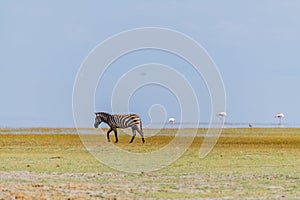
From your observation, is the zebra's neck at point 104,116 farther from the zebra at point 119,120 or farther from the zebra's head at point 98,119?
the zebra's head at point 98,119

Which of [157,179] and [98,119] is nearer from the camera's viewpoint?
[157,179]

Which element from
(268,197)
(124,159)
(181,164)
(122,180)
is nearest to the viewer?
(268,197)

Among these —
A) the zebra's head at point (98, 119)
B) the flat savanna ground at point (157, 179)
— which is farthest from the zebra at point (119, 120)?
the flat savanna ground at point (157, 179)

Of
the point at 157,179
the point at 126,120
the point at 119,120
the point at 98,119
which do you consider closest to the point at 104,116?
the point at 98,119

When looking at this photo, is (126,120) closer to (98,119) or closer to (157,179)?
(98,119)

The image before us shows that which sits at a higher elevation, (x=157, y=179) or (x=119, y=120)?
(x=119, y=120)

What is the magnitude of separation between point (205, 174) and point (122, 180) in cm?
318

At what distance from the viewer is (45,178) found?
21.4 metres

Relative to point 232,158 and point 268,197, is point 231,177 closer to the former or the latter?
point 268,197

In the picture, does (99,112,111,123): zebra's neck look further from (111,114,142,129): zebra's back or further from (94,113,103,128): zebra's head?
(111,114,142,129): zebra's back

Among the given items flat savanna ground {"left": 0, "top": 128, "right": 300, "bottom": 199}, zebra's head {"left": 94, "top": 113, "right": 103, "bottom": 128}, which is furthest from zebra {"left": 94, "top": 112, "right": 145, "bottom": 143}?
flat savanna ground {"left": 0, "top": 128, "right": 300, "bottom": 199}

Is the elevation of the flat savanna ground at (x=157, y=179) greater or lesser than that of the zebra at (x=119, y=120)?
lesser

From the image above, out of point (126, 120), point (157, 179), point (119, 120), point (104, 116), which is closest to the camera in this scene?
point (157, 179)

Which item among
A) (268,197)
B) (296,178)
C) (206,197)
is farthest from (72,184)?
(296,178)
